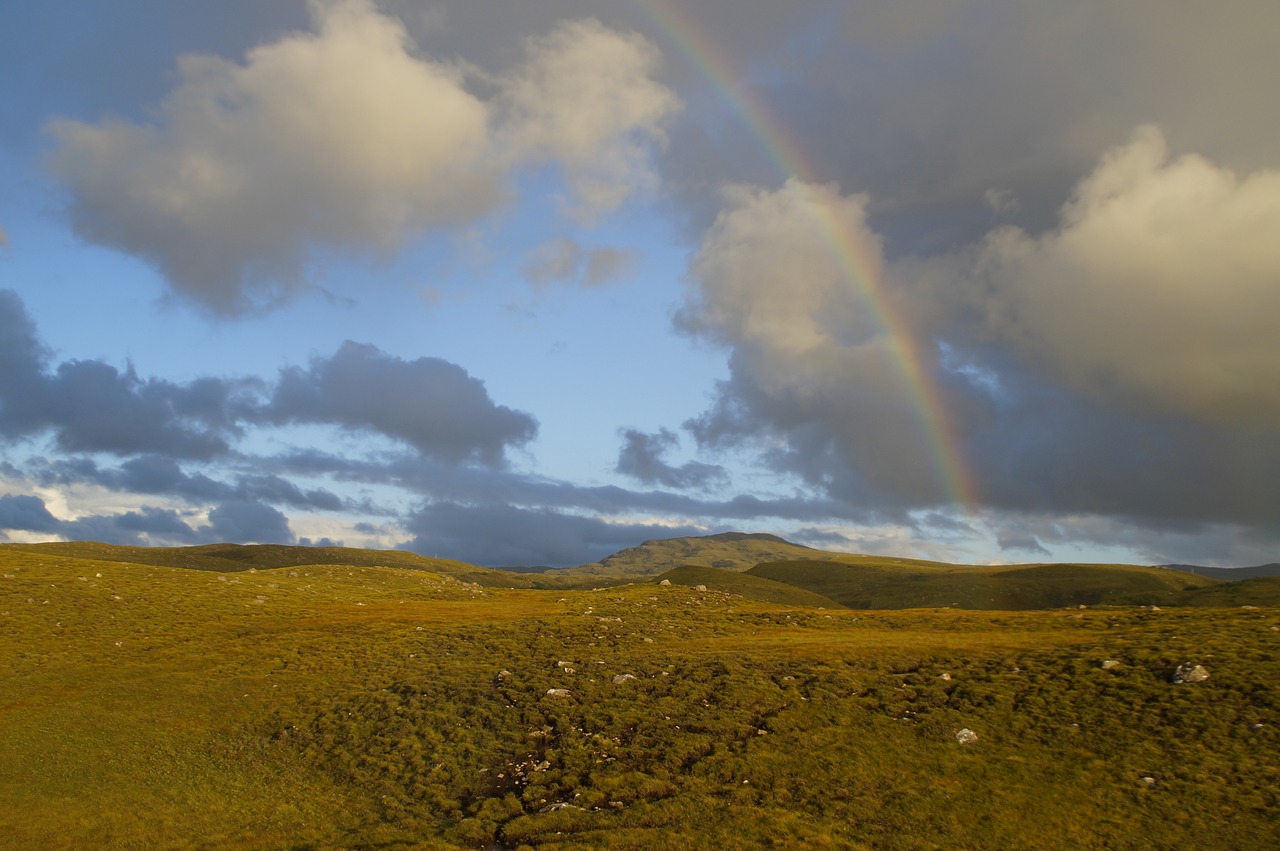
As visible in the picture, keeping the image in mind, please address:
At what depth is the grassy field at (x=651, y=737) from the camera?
97.2ft

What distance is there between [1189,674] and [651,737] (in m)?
29.6

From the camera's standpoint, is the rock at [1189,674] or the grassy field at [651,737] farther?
the rock at [1189,674]

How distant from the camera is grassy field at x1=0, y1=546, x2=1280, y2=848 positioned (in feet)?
97.2

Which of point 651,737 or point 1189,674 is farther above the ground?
point 1189,674

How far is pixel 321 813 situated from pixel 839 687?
29.2 m

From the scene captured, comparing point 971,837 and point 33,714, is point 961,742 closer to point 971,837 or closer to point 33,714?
point 971,837

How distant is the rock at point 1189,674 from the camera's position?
38.2 meters

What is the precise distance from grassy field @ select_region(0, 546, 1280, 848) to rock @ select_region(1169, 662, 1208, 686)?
44 centimetres

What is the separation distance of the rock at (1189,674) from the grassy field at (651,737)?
0.44 m

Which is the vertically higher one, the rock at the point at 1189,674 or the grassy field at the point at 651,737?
the rock at the point at 1189,674

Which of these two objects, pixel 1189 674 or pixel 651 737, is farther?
pixel 1189 674

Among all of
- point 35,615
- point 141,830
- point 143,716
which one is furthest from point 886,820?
point 35,615

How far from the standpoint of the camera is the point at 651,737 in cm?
3831

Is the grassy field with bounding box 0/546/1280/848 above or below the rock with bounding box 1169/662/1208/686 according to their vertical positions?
below
